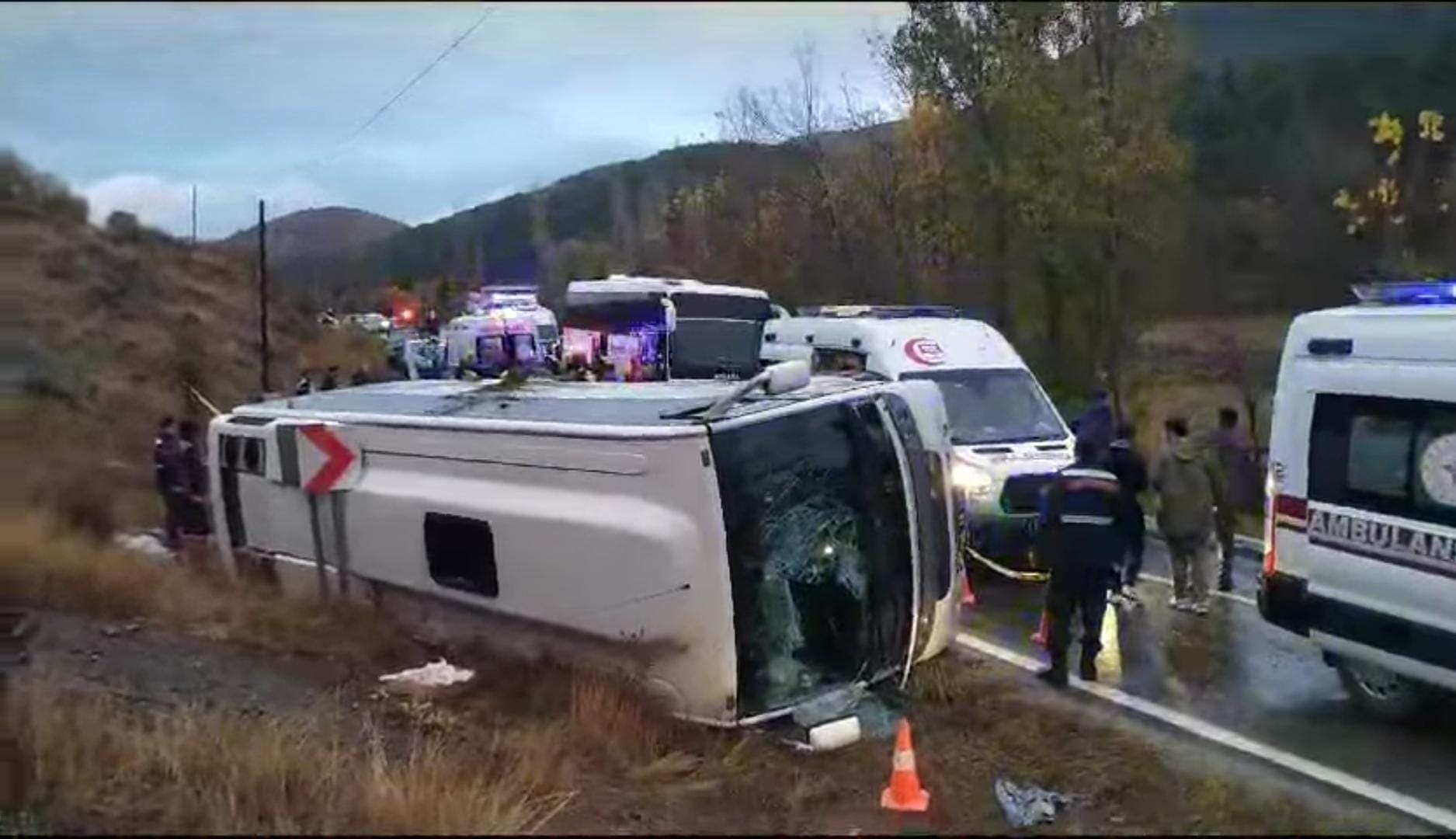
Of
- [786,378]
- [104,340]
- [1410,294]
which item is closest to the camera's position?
[786,378]

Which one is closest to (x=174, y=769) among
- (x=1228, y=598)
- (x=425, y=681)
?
(x=425, y=681)

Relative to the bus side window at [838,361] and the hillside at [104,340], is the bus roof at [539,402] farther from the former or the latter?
the bus side window at [838,361]

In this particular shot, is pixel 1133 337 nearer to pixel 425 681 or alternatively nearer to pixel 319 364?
pixel 319 364

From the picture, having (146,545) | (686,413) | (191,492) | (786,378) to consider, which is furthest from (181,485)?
(786,378)

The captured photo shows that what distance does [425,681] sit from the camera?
7582mm

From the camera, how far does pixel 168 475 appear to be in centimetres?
1311

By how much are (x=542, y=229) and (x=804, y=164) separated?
2.44 m

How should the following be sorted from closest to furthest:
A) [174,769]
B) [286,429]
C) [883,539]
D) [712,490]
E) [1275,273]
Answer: [174,769] < [712,490] < [883,539] < [286,429] < [1275,273]

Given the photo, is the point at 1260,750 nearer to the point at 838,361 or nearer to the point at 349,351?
the point at 838,361

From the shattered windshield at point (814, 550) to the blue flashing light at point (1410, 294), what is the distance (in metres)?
2.95

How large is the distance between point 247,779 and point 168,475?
31.0 ft

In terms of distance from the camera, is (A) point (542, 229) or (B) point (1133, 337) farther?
(B) point (1133, 337)

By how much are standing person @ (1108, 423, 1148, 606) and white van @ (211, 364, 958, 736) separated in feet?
5.23

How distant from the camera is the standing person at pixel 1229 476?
1116 cm
